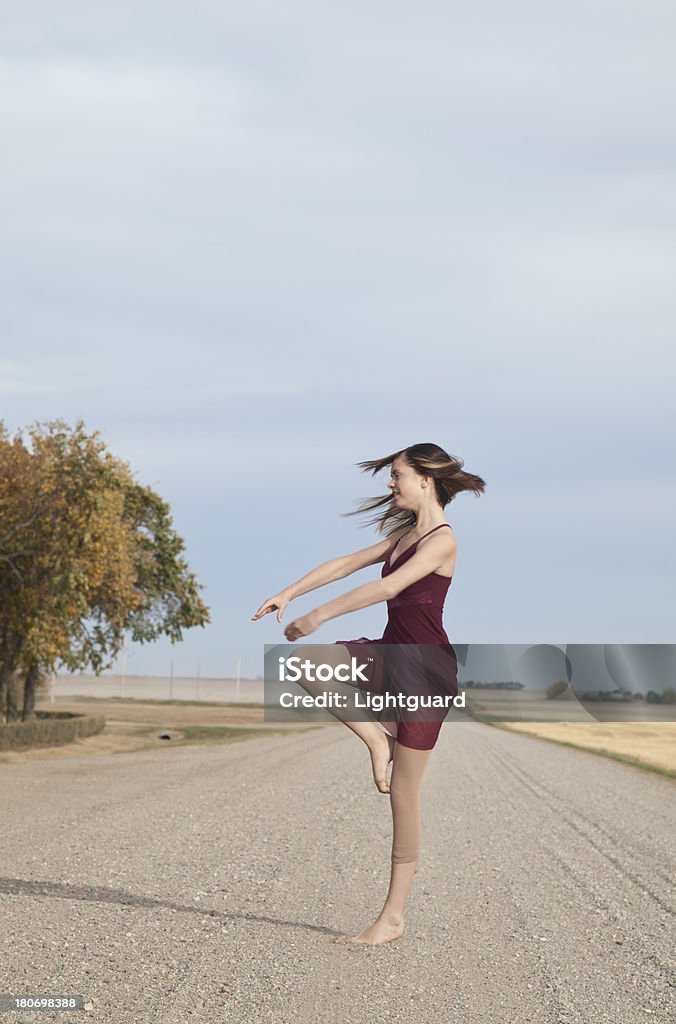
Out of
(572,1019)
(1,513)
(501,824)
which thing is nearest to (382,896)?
(572,1019)

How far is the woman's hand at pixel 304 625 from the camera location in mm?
5930

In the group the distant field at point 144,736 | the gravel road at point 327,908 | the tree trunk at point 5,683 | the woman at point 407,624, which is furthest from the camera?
the tree trunk at point 5,683

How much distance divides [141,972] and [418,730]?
1.90 meters

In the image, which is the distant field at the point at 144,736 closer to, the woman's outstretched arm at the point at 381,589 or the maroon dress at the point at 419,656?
the maroon dress at the point at 419,656

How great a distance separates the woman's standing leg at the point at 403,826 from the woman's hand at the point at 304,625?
1.01 metres

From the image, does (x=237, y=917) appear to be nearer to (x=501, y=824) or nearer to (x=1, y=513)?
(x=501, y=824)

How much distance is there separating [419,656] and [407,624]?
18 cm

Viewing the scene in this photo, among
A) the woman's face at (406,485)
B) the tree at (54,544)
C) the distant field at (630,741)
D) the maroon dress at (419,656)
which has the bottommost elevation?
the distant field at (630,741)

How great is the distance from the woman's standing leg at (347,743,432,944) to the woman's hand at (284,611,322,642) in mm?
1013

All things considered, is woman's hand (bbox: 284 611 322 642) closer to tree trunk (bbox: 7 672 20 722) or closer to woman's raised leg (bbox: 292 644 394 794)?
woman's raised leg (bbox: 292 644 394 794)

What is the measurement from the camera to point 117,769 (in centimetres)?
2423

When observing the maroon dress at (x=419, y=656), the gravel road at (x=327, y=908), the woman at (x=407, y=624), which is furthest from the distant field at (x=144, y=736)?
the maroon dress at (x=419, y=656)

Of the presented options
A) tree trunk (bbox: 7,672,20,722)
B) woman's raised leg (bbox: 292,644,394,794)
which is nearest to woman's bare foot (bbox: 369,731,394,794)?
woman's raised leg (bbox: 292,644,394,794)

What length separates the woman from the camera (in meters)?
6.36
